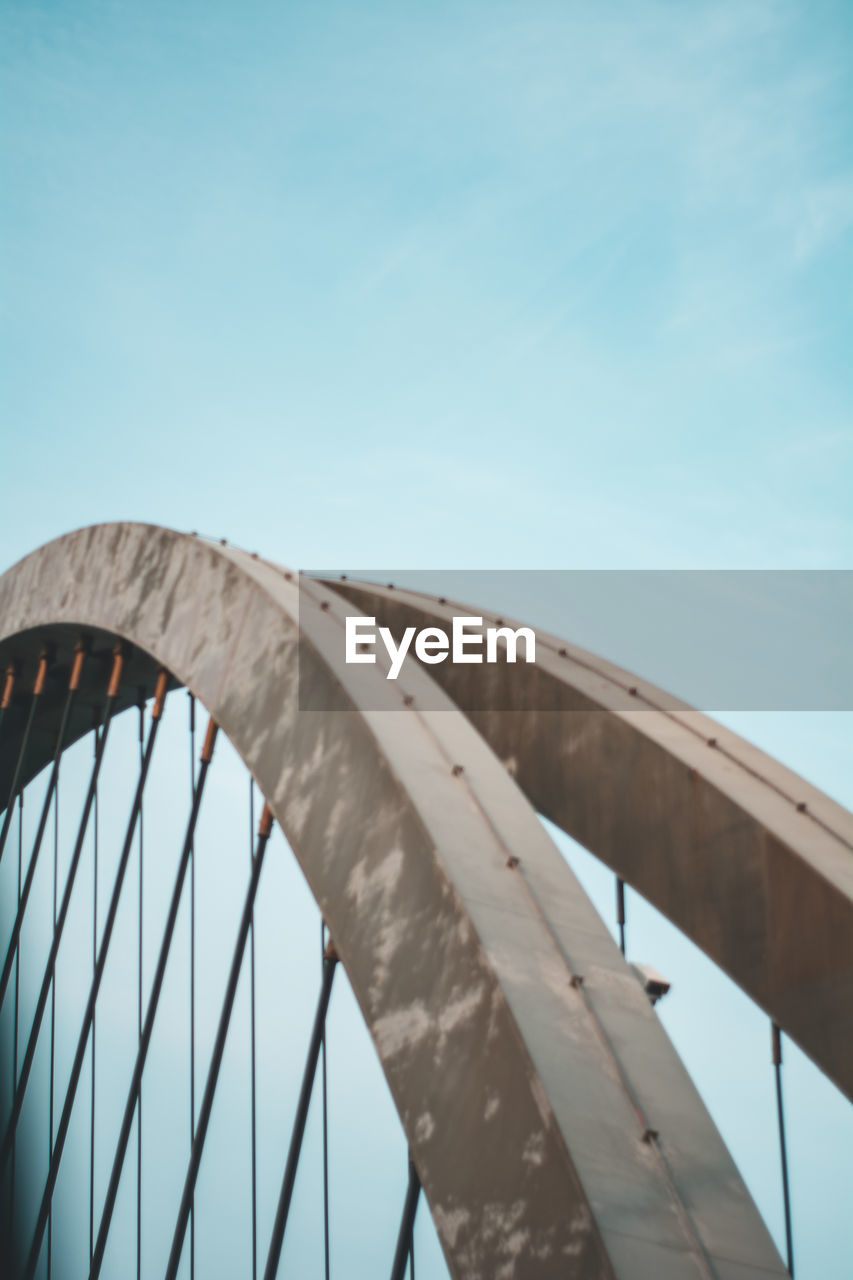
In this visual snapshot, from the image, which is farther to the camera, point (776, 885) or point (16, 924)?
point (16, 924)

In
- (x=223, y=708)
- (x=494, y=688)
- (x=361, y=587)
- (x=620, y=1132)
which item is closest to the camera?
(x=620, y=1132)

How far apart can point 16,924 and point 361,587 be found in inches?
181

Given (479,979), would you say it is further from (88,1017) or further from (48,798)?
(48,798)

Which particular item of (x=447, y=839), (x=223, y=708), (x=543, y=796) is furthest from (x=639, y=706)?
(x=447, y=839)

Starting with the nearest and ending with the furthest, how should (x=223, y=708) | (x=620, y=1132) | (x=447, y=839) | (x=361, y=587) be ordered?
(x=620, y=1132), (x=447, y=839), (x=223, y=708), (x=361, y=587)

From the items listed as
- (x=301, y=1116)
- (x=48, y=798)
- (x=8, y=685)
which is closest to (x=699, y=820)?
(x=301, y=1116)

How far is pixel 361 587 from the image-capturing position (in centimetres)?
1219

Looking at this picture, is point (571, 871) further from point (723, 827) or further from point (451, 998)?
point (723, 827)

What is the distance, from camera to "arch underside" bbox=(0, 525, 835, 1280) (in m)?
4.87

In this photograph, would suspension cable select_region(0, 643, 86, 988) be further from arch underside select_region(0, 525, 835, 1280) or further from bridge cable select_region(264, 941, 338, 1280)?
bridge cable select_region(264, 941, 338, 1280)

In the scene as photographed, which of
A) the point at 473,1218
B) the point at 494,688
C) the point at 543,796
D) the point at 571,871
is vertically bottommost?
the point at 473,1218

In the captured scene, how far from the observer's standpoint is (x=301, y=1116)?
737cm

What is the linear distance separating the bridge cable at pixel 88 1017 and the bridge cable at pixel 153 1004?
0.41m

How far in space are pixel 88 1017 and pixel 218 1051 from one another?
9.09 feet
